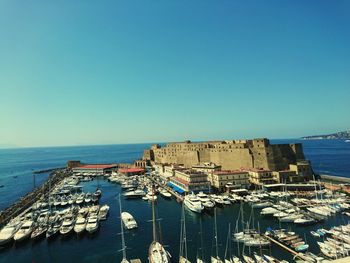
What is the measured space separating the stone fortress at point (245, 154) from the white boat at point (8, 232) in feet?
179

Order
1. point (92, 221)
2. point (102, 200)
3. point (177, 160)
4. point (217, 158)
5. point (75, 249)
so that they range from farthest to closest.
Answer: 1. point (177, 160)
2. point (217, 158)
3. point (102, 200)
4. point (92, 221)
5. point (75, 249)

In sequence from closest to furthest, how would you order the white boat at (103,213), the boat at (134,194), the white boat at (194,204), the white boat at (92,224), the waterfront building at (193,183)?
the white boat at (92,224) → the white boat at (103,213) → the white boat at (194,204) → the waterfront building at (193,183) → the boat at (134,194)

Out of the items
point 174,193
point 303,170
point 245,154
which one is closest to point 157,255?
point 174,193

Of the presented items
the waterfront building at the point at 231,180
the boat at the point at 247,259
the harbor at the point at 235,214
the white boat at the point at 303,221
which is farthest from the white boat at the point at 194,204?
the boat at the point at 247,259

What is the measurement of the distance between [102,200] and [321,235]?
42.3 m

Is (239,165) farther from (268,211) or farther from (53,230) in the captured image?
(53,230)

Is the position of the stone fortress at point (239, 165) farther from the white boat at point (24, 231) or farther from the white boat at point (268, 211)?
the white boat at point (24, 231)

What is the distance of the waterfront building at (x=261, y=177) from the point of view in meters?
60.0

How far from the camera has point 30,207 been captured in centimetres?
5153

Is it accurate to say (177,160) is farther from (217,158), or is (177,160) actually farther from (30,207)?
(30,207)

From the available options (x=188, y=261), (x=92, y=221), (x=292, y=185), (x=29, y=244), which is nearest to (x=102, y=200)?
(x=92, y=221)

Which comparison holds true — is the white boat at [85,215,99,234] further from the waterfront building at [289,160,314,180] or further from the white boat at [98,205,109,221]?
the waterfront building at [289,160,314,180]

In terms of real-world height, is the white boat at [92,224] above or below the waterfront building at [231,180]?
below

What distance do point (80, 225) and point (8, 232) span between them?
9135mm
